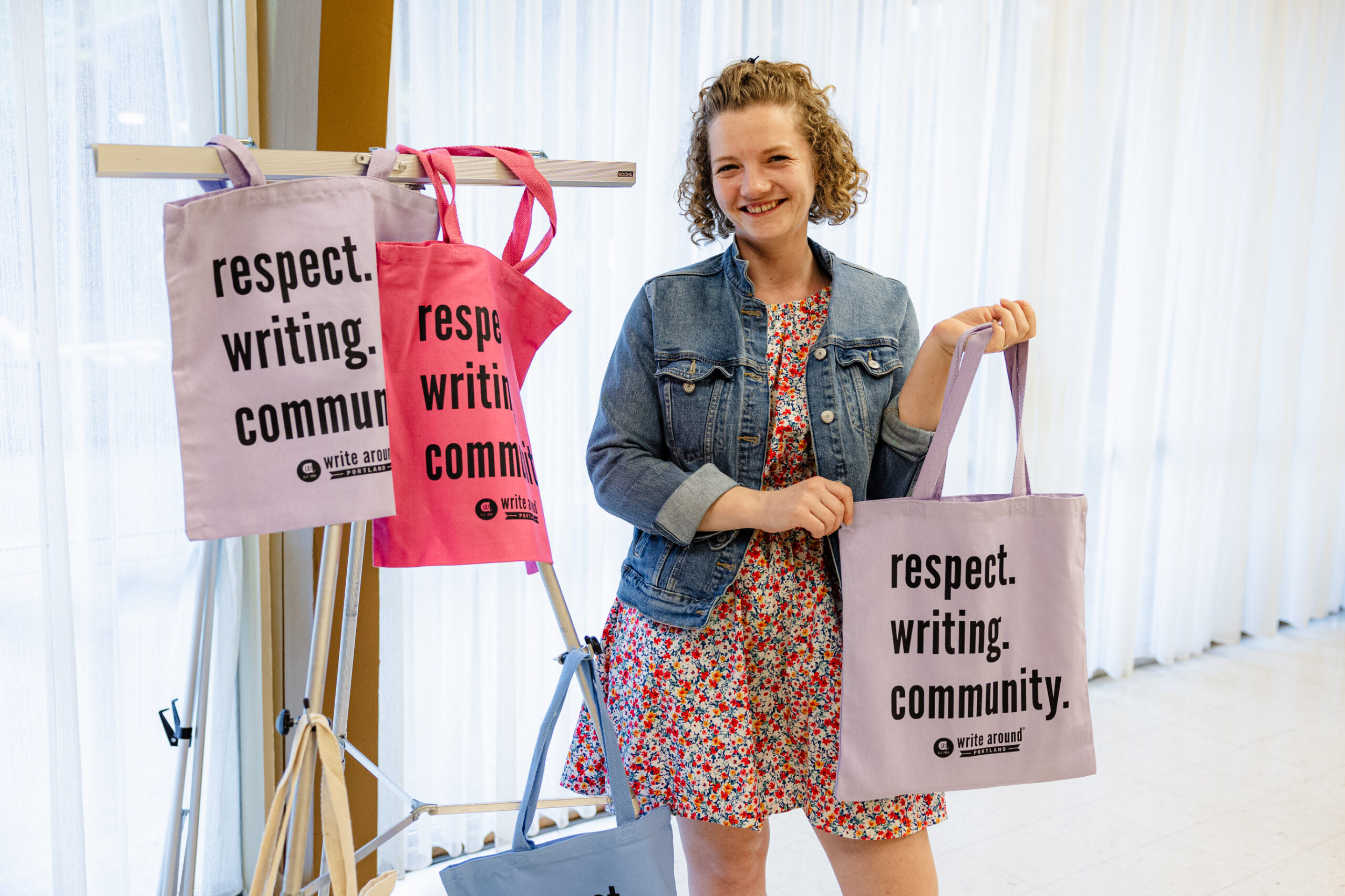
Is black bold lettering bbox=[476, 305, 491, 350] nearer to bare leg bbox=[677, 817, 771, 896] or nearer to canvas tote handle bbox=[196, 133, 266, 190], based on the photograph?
canvas tote handle bbox=[196, 133, 266, 190]

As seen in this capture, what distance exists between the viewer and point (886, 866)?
1.24 metres

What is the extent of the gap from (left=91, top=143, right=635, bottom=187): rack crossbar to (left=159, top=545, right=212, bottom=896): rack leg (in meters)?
0.43

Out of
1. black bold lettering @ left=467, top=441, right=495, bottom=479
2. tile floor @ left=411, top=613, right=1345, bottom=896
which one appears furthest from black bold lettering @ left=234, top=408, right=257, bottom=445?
tile floor @ left=411, top=613, right=1345, bottom=896

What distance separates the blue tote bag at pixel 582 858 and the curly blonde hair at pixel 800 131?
0.60 metres

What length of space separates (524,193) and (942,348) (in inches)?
20.3

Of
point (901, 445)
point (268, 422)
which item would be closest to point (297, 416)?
point (268, 422)

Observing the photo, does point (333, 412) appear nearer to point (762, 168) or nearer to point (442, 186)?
point (442, 186)

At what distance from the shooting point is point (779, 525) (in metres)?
1.14

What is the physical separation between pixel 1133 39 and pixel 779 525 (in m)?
2.66

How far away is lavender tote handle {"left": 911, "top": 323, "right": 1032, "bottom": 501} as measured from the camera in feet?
3.59

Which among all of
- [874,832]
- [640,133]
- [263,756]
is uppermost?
[640,133]

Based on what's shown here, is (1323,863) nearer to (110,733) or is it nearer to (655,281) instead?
(655,281)

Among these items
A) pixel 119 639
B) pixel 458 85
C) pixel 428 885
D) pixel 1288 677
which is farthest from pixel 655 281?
pixel 1288 677

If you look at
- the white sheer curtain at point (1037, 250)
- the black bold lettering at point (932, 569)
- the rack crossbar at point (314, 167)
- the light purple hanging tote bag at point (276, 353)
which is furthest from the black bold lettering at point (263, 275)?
the white sheer curtain at point (1037, 250)
